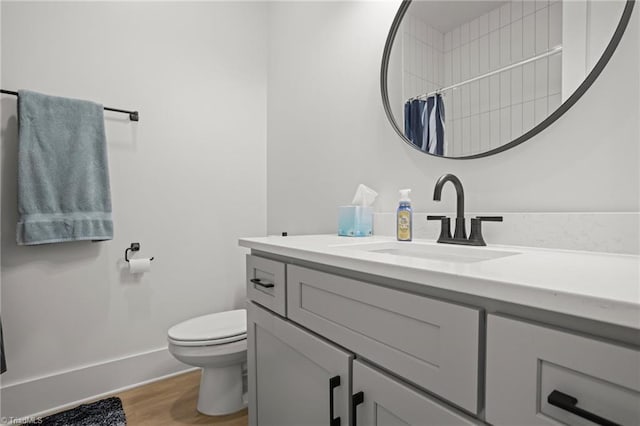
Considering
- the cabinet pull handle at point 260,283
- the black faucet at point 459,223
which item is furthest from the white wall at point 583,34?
the cabinet pull handle at point 260,283

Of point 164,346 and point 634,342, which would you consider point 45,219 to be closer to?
point 164,346

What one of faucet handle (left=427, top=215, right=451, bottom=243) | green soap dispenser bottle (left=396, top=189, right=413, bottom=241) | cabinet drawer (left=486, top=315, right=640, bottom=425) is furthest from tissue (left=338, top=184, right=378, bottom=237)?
cabinet drawer (left=486, top=315, right=640, bottom=425)

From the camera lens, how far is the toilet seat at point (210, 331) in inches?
56.0

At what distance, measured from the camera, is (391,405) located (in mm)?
635

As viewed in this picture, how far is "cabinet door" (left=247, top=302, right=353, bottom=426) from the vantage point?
0.76 metres

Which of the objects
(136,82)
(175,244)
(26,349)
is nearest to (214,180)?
(175,244)

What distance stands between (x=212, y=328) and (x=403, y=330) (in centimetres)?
121

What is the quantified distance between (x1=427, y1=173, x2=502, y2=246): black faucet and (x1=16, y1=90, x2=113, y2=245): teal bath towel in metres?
1.54

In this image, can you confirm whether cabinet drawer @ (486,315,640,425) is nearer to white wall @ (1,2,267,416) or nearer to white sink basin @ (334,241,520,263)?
white sink basin @ (334,241,520,263)

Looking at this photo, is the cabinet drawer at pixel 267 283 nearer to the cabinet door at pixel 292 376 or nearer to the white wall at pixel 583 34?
the cabinet door at pixel 292 376

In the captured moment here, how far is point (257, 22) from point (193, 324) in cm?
196

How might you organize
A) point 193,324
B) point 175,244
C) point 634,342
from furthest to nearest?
point 175,244 → point 193,324 → point 634,342

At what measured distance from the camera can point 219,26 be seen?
206cm

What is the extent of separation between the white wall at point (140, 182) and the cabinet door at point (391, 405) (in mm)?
1533
